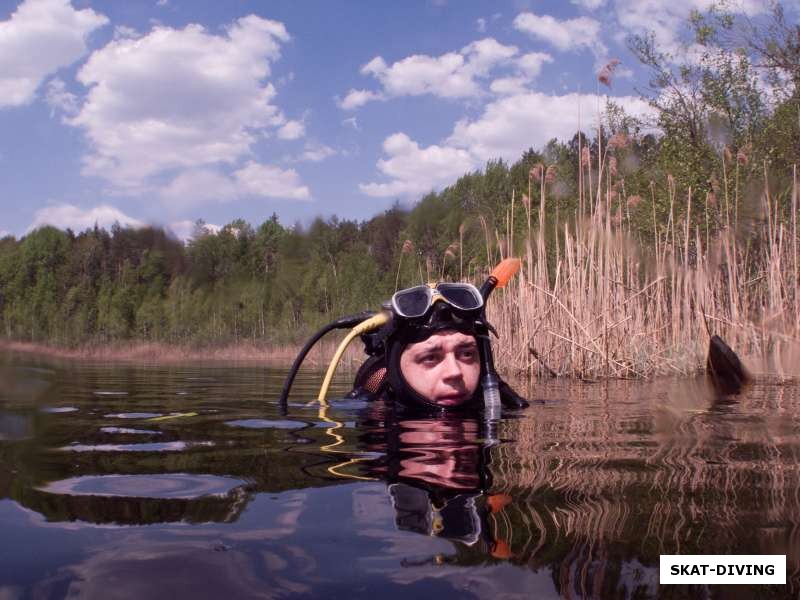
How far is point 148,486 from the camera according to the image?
163 cm

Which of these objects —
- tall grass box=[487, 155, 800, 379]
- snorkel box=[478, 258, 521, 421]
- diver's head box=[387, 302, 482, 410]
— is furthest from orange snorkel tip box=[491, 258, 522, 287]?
tall grass box=[487, 155, 800, 379]

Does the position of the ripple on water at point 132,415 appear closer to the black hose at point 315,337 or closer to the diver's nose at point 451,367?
the black hose at point 315,337

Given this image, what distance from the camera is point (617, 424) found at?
2908mm

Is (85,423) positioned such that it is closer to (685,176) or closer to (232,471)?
(232,471)

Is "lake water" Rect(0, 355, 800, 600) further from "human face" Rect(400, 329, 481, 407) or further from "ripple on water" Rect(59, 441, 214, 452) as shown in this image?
"human face" Rect(400, 329, 481, 407)

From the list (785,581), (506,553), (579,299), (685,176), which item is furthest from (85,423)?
(685,176)

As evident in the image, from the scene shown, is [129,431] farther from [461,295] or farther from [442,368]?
[461,295]

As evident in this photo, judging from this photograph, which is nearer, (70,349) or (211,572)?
(211,572)

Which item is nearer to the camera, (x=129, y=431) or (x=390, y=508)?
(x=390, y=508)

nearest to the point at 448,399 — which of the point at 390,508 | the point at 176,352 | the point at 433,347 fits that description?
the point at 433,347

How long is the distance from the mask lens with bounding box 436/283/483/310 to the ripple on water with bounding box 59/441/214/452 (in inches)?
52.8

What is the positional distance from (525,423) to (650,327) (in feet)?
13.9

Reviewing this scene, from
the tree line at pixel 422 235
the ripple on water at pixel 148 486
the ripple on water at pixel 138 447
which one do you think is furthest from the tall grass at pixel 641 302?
the ripple on water at pixel 148 486

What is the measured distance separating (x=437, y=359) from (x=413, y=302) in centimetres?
30
